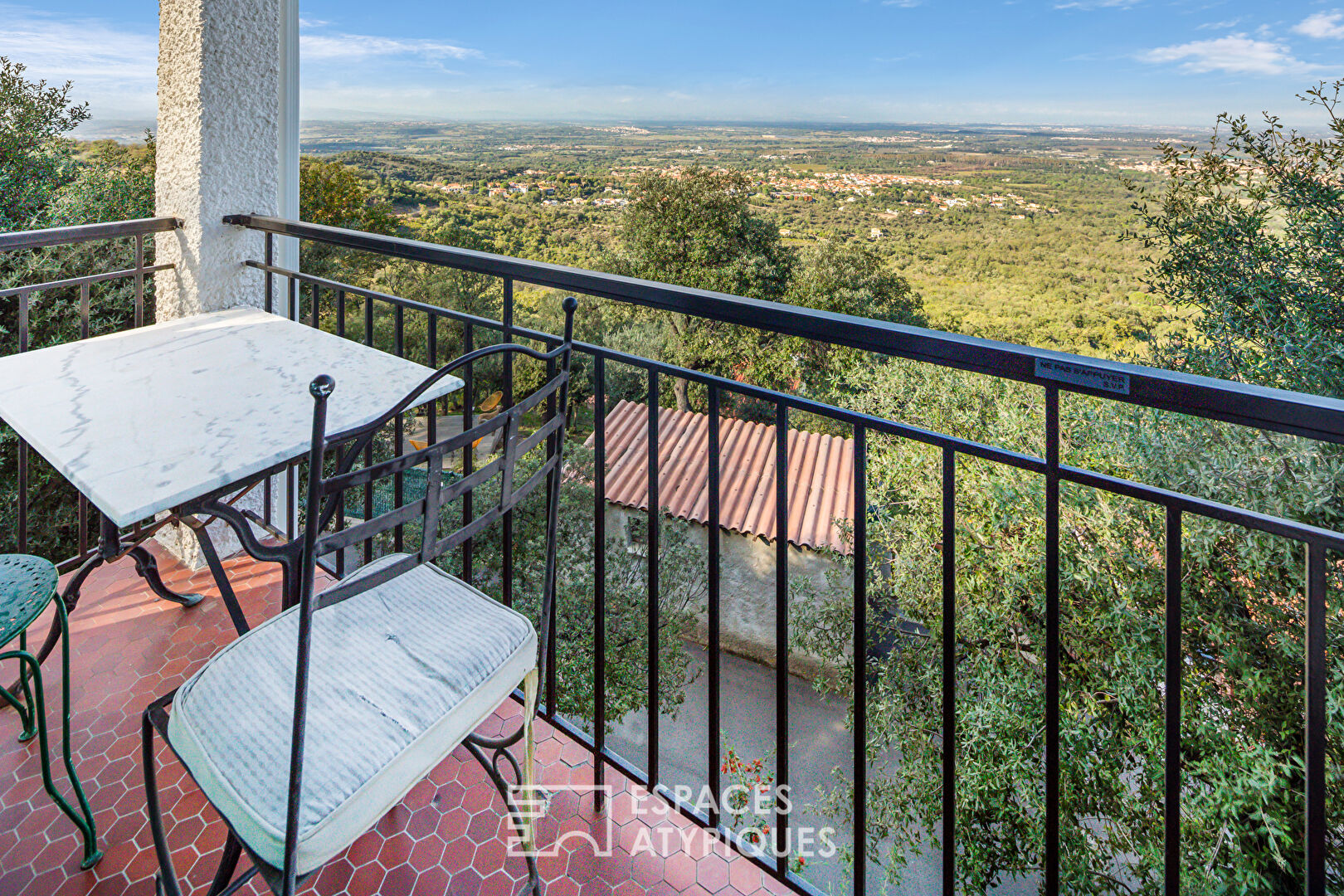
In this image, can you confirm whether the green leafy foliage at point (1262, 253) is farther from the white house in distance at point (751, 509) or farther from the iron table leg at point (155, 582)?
the iron table leg at point (155, 582)

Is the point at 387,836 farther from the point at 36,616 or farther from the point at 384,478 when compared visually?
the point at 384,478

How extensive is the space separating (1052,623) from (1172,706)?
0.13m

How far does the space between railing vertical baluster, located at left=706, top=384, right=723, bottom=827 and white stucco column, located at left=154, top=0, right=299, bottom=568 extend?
1.55 m

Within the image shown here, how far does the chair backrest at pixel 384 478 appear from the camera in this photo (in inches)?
24.9

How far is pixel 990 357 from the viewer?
2.36 feet

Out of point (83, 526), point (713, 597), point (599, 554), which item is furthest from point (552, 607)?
point (83, 526)

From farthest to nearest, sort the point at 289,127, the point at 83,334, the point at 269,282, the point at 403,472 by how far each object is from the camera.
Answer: the point at 289,127 → the point at 269,282 → the point at 83,334 → the point at 403,472

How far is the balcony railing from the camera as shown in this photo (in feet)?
→ 2.04

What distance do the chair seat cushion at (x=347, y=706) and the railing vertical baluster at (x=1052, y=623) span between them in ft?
2.04

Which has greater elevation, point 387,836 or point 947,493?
point 947,493

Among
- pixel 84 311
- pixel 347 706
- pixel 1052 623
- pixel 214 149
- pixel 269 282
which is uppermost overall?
pixel 214 149

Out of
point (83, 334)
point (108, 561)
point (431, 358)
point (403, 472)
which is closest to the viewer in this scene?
point (403, 472)

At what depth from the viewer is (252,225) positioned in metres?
1.88
